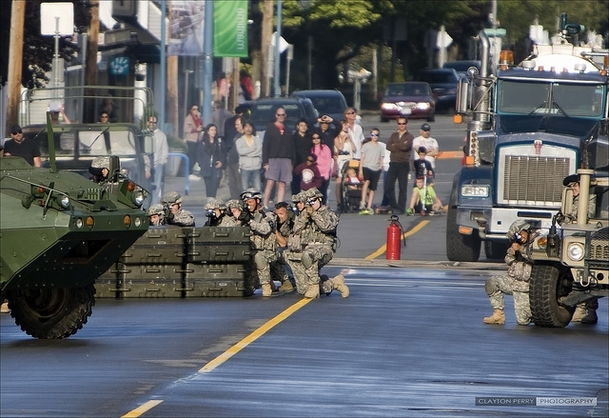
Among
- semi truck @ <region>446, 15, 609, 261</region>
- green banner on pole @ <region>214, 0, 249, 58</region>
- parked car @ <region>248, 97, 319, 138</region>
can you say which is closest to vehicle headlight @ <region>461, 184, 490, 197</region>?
semi truck @ <region>446, 15, 609, 261</region>

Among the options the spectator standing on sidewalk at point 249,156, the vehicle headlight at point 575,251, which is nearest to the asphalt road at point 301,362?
the vehicle headlight at point 575,251

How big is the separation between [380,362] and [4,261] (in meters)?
3.45

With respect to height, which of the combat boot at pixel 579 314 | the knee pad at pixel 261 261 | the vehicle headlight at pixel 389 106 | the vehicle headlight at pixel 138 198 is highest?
the vehicle headlight at pixel 138 198

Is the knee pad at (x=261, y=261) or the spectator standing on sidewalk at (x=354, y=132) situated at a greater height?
the spectator standing on sidewalk at (x=354, y=132)

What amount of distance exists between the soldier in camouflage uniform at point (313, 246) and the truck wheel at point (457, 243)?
16.1ft

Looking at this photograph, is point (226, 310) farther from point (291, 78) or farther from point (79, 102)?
point (291, 78)

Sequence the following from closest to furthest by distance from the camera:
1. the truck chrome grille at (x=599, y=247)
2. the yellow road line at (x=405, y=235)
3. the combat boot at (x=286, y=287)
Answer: the truck chrome grille at (x=599, y=247) < the combat boot at (x=286, y=287) < the yellow road line at (x=405, y=235)

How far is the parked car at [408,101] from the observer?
196 ft

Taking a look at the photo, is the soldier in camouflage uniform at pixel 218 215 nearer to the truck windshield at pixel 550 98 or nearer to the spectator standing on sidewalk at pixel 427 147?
the truck windshield at pixel 550 98

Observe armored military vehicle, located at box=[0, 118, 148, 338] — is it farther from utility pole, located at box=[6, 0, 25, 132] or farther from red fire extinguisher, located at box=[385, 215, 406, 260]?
utility pole, located at box=[6, 0, 25, 132]

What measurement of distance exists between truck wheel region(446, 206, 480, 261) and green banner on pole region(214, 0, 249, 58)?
59.7 ft

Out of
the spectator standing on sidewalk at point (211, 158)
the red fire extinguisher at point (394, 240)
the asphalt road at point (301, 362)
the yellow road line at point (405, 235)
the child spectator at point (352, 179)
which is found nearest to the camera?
the asphalt road at point (301, 362)

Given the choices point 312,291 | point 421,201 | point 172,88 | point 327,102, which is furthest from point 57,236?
point 172,88

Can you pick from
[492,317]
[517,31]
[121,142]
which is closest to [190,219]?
[492,317]
